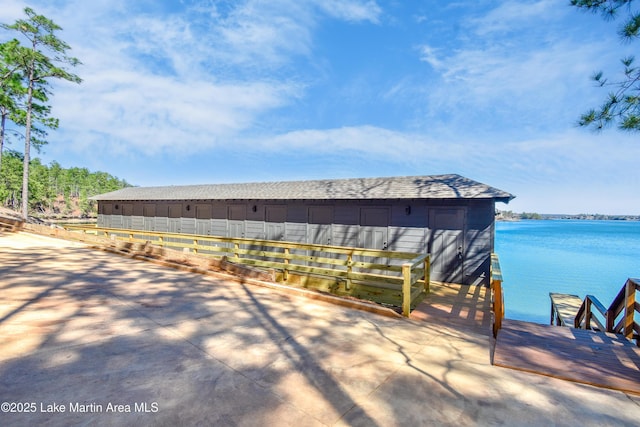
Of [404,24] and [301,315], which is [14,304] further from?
[404,24]

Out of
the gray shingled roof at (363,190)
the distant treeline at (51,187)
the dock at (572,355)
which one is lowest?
the dock at (572,355)

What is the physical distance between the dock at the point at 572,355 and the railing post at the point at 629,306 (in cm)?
18

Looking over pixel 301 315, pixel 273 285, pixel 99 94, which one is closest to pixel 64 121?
pixel 99 94

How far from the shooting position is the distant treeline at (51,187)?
44.6 m

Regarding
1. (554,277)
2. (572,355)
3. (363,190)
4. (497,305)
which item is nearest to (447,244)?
(363,190)

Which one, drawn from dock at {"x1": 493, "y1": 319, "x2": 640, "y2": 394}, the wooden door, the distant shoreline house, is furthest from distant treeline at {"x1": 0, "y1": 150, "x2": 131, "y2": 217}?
dock at {"x1": 493, "y1": 319, "x2": 640, "y2": 394}

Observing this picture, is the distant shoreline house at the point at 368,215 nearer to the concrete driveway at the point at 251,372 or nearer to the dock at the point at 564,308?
the dock at the point at 564,308

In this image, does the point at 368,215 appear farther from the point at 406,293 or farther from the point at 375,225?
the point at 406,293

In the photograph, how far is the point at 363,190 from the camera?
10.7 metres

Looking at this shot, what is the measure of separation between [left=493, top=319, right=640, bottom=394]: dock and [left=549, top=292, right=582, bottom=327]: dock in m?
6.78

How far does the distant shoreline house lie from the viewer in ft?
27.8

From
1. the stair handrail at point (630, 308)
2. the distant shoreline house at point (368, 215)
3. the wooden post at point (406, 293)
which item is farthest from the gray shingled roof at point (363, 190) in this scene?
the wooden post at point (406, 293)

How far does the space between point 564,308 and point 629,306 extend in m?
10.2

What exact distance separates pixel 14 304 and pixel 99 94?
88.0ft
